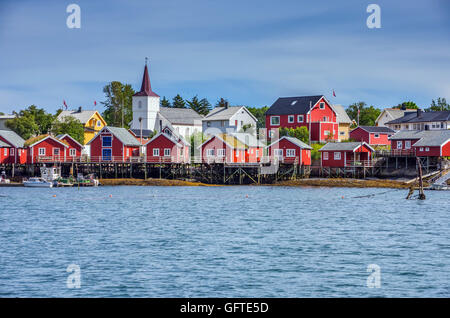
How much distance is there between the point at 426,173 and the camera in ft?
245

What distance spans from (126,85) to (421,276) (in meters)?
Answer: 119

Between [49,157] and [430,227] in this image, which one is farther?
[49,157]

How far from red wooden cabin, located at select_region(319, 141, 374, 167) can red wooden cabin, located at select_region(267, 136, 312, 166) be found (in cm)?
194

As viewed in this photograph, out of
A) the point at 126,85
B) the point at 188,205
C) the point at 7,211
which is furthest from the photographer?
the point at 126,85

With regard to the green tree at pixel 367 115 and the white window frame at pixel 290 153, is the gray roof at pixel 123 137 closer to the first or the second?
the white window frame at pixel 290 153

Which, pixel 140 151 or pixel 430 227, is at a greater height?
pixel 140 151

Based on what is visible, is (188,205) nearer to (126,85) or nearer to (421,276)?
(421,276)

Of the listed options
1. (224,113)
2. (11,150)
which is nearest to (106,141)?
(11,150)

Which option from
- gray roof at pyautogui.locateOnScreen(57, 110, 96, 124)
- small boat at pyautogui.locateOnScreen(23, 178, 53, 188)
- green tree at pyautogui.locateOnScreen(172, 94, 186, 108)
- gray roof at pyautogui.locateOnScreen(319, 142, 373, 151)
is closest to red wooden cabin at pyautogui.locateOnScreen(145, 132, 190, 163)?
small boat at pyautogui.locateOnScreen(23, 178, 53, 188)

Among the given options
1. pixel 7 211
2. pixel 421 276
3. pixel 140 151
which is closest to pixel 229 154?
pixel 140 151

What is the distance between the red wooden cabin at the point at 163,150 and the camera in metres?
80.0

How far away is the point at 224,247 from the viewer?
3075 centimetres

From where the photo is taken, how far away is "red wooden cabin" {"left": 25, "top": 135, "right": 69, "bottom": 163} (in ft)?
268
